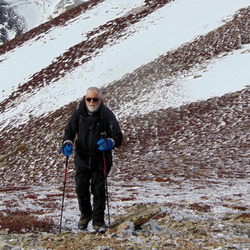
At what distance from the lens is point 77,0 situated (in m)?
104

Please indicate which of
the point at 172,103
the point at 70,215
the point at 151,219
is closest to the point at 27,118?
the point at 172,103

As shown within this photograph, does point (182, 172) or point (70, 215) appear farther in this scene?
point (182, 172)

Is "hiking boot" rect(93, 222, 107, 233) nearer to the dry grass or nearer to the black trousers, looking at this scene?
the black trousers

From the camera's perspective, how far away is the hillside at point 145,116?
778 centimetres

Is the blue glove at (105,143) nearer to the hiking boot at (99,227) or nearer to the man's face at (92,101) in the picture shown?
the man's face at (92,101)

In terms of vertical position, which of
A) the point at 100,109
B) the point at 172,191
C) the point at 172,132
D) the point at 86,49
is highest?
the point at 100,109

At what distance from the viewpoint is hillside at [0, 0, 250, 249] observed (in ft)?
25.5

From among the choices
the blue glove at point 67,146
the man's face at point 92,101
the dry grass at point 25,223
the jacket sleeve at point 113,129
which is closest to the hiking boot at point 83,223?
the dry grass at point 25,223

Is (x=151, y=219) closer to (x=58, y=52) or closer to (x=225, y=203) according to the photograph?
(x=225, y=203)

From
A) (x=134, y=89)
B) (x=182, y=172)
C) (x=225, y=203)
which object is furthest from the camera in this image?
(x=134, y=89)

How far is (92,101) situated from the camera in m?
6.77

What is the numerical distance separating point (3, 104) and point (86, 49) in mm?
10638

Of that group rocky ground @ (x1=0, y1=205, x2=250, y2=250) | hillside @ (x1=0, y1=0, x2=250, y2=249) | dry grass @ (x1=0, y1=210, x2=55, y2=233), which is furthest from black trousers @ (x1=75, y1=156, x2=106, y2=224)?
dry grass @ (x1=0, y1=210, x2=55, y2=233)

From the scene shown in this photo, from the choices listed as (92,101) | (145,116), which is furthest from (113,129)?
(145,116)
